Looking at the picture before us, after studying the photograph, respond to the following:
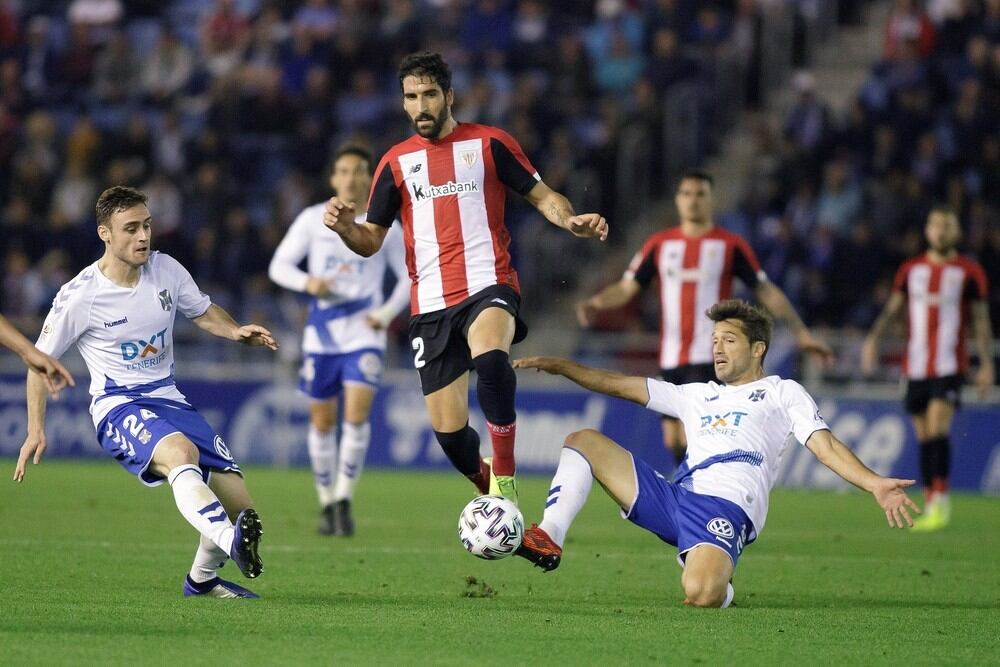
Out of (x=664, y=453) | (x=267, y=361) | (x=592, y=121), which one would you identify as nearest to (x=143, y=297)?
(x=664, y=453)

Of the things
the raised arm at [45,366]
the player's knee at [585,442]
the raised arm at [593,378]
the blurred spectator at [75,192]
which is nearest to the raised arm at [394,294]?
the player's knee at [585,442]

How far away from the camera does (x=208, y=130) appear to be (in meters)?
20.7

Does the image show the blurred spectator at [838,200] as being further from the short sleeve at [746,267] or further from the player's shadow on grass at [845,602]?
the player's shadow on grass at [845,602]

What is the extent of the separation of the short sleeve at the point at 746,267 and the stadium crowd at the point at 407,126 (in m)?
6.69

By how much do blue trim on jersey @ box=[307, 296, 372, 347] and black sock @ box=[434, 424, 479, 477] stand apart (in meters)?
3.23

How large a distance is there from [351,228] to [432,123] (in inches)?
28.9

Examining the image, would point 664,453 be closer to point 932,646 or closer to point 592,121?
point 592,121

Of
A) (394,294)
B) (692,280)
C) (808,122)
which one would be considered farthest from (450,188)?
(808,122)

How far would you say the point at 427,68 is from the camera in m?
7.79

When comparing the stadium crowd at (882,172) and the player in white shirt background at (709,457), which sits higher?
the stadium crowd at (882,172)

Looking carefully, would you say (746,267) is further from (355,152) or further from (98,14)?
(98,14)

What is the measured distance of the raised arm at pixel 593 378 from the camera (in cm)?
724

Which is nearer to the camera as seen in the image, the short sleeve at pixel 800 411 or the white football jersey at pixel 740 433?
the short sleeve at pixel 800 411

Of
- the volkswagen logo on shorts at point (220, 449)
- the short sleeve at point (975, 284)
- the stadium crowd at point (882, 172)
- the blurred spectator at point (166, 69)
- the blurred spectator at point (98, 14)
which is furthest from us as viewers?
the blurred spectator at point (98, 14)
